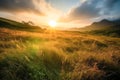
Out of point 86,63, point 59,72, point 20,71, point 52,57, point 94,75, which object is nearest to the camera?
point 20,71

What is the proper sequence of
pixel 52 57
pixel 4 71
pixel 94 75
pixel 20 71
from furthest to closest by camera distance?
pixel 52 57 < pixel 94 75 < pixel 20 71 < pixel 4 71

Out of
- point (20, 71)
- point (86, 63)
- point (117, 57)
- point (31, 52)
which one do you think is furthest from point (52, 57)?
point (117, 57)

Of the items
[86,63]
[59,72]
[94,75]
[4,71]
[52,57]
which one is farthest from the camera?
[52,57]

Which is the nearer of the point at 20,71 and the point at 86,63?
the point at 20,71

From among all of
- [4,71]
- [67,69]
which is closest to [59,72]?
[67,69]

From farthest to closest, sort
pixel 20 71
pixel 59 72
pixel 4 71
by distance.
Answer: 1. pixel 59 72
2. pixel 20 71
3. pixel 4 71

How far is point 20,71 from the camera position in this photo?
4.72 metres

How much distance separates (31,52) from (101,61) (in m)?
3.07

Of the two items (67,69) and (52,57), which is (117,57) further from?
(52,57)

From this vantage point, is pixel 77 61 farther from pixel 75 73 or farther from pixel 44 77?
pixel 44 77

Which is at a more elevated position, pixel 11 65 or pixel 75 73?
pixel 11 65

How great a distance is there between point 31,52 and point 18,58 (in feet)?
3.68

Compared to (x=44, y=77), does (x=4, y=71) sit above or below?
above

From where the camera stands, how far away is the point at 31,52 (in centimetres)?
640
